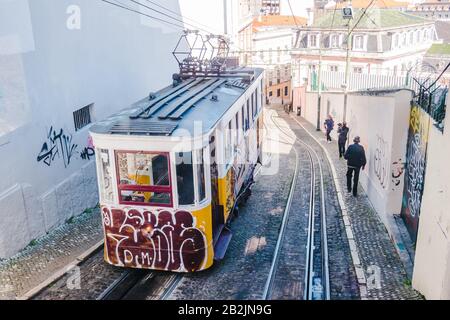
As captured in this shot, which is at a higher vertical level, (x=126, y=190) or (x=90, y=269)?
(x=126, y=190)

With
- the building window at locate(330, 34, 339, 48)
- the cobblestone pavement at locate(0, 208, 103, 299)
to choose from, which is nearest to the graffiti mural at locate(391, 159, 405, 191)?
the cobblestone pavement at locate(0, 208, 103, 299)

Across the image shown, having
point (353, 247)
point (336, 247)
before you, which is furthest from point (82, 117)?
point (353, 247)

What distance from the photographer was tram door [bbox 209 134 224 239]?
7823 millimetres

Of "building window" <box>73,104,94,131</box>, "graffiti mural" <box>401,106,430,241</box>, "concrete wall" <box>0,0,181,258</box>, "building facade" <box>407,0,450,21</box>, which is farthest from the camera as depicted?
"building facade" <box>407,0,450,21</box>

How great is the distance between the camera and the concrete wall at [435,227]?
232 inches

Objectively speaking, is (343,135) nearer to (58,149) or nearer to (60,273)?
(58,149)

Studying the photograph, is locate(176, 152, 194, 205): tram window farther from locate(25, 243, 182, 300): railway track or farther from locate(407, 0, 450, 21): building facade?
locate(407, 0, 450, 21): building facade

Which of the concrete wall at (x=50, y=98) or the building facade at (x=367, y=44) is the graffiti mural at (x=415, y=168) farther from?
the building facade at (x=367, y=44)

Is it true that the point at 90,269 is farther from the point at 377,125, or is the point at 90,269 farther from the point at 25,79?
the point at 377,125

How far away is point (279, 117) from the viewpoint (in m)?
34.8

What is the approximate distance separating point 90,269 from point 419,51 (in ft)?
142

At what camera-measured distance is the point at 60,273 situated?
795cm

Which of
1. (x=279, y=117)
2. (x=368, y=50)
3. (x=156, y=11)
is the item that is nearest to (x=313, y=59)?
(x=368, y=50)

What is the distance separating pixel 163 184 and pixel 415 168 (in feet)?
15.0
